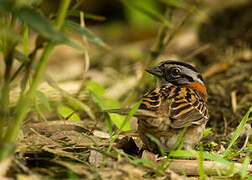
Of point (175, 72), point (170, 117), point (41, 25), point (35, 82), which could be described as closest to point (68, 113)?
point (175, 72)

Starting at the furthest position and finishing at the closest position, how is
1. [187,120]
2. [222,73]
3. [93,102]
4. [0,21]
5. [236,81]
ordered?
[222,73] < [236,81] < [93,102] < [187,120] < [0,21]

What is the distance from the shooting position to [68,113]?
4914 millimetres

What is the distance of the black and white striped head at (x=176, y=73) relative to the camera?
15.9ft

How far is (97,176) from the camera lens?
9.62ft

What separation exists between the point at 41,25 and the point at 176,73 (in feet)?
8.92

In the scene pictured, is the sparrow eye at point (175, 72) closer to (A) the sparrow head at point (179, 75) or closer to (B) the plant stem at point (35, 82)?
(A) the sparrow head at point (179, 75)

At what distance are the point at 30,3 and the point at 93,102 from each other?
3101 millimetres

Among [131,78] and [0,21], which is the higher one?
[0,21]

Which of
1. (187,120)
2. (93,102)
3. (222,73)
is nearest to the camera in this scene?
(187,120)

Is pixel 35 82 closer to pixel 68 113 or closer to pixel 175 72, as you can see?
pixel 68 113

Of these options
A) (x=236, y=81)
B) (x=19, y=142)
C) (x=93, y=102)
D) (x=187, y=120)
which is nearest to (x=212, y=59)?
(x=236, y=81)

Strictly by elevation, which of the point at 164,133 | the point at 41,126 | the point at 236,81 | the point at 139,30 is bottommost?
the point at 41,126

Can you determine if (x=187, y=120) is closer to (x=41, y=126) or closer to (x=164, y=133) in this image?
(x=164, y=133)

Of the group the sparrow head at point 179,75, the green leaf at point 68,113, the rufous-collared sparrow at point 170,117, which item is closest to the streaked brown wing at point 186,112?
the rufous-collared sparrow at point 170,117
